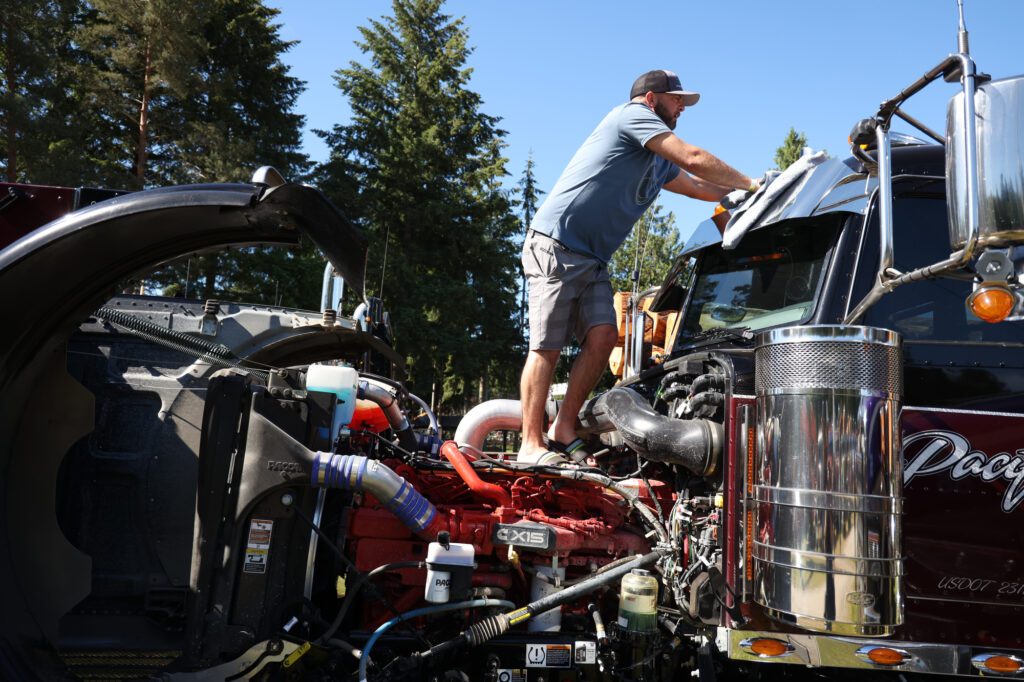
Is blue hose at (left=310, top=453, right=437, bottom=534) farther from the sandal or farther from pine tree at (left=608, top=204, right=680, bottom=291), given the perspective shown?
pine tree at (left=608, top=204, right=680, bottom=291)

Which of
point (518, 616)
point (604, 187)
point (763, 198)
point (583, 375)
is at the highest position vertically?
point (604, 187)

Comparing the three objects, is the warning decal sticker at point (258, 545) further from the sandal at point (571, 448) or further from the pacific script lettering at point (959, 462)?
the pacific script lettering at point (959, 462)

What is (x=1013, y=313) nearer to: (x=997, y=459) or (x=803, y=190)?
(x=997, y=459)

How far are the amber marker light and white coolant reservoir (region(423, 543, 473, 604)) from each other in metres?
1.87

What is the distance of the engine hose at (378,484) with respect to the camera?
260 centimetres

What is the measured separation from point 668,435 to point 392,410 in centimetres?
168

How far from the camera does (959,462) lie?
2.81m

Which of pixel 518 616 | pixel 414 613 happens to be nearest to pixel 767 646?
pixel 518 616

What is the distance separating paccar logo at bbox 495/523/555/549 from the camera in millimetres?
2875

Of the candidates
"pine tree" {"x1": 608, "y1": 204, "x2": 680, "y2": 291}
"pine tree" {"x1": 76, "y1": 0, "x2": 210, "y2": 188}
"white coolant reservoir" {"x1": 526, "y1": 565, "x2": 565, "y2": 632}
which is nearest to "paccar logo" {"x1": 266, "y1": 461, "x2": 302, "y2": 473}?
"white coolant reservoir" {"x1": 526, "y1": 565, "x2": 565, "y2": 632}

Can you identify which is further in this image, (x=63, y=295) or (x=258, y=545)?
(x=258, y=545)

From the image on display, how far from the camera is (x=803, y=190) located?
344cm

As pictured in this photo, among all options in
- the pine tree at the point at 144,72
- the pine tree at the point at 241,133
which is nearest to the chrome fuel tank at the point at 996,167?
the pine tree at the point at 241,133

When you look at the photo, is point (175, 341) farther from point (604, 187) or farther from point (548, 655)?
point (604, 187)
